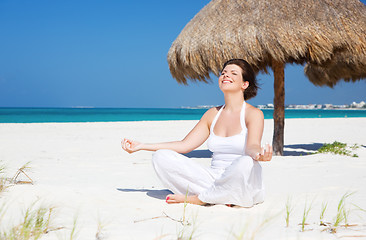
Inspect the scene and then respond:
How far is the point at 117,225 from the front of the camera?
2.20m

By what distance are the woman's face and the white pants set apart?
0.59m

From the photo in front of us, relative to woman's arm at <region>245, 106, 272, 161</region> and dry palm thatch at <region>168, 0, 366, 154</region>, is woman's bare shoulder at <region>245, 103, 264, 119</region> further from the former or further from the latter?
dry palm thatch at <region>168, 0, 366, 154</region>

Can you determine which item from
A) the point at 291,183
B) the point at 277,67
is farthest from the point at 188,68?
the point at 291,183

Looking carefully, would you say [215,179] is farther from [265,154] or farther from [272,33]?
[272,33]

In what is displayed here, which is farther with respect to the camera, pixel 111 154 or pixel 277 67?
pixel 111 154

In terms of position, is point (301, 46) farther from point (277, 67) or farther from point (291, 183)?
point (291, 183)

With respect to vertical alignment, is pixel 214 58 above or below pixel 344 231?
above

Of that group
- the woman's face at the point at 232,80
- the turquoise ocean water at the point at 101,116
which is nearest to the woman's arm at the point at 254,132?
the woman's face at the point at 232,80

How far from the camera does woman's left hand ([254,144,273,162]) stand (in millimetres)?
2225

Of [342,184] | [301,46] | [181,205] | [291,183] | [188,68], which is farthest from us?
[188,68]

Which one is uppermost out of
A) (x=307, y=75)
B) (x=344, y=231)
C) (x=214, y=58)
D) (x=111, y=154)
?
(x=307, y=75)

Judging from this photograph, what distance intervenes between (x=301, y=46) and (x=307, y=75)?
172 inches

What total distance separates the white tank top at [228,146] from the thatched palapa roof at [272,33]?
2.87 m

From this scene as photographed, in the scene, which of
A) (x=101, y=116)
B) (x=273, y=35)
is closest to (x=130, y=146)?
(x=273, y=35)
